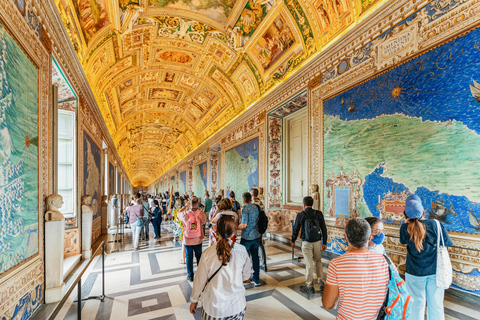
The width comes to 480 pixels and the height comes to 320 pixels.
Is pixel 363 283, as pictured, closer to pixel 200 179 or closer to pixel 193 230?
pixel 193 230

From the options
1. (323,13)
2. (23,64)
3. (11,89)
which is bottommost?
(11,89)

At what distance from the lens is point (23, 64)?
12.5 ft

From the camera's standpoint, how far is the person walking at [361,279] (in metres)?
1.93

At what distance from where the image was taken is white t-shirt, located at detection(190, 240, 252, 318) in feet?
7.59

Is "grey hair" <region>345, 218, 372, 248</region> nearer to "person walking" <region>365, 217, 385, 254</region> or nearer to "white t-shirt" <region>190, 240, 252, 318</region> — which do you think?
"white t-shirt" <region>190, 240, 252, 318</region>

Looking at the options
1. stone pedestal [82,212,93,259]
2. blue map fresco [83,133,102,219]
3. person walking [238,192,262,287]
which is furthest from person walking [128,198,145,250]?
person walking [238,192,262,287]

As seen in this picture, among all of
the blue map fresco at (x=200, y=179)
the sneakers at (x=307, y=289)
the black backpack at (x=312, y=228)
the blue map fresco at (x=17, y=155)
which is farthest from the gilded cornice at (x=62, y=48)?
the blue map fresco at (x=200, y=179)

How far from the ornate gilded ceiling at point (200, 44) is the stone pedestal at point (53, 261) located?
16.6 ft

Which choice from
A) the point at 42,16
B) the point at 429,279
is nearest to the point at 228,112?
the point at 42,16

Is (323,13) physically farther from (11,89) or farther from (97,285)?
(97,285)

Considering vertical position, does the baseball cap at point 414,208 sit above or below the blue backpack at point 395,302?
above

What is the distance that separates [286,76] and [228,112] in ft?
19.3

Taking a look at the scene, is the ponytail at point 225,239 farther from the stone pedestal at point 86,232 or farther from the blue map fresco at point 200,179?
the blue map fresco at point 200,179

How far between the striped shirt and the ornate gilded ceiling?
6.43 meters
